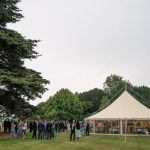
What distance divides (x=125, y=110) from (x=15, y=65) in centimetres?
1574

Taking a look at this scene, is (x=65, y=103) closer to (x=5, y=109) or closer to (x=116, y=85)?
(x=116, y=85)

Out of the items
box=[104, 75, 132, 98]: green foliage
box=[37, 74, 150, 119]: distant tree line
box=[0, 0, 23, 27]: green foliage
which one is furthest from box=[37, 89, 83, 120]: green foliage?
box=[0, 0, 23, 27]: green foliage

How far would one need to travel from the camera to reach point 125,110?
44.8 meters

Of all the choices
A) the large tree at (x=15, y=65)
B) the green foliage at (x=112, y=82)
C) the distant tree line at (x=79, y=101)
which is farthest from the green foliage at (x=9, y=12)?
the green foliage at (x=112, y=82)

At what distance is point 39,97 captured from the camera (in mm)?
34344

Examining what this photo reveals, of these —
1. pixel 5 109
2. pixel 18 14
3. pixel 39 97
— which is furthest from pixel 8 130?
pixel 18 14

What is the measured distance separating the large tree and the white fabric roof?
41.3 feet

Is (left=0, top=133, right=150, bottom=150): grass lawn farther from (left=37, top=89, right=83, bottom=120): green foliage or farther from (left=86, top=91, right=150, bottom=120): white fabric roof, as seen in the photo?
(left=37, top=89, right=83, bottom=120): green foliage

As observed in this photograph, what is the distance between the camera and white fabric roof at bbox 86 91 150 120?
144ft

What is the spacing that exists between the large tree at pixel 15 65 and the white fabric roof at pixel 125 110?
1259cm

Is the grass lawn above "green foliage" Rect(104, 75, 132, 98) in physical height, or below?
below

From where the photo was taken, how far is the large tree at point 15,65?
108ft

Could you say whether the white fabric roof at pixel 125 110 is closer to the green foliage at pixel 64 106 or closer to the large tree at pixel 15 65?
the large tree at pixel 15 65

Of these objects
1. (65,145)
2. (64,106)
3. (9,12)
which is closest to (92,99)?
(64,106)
